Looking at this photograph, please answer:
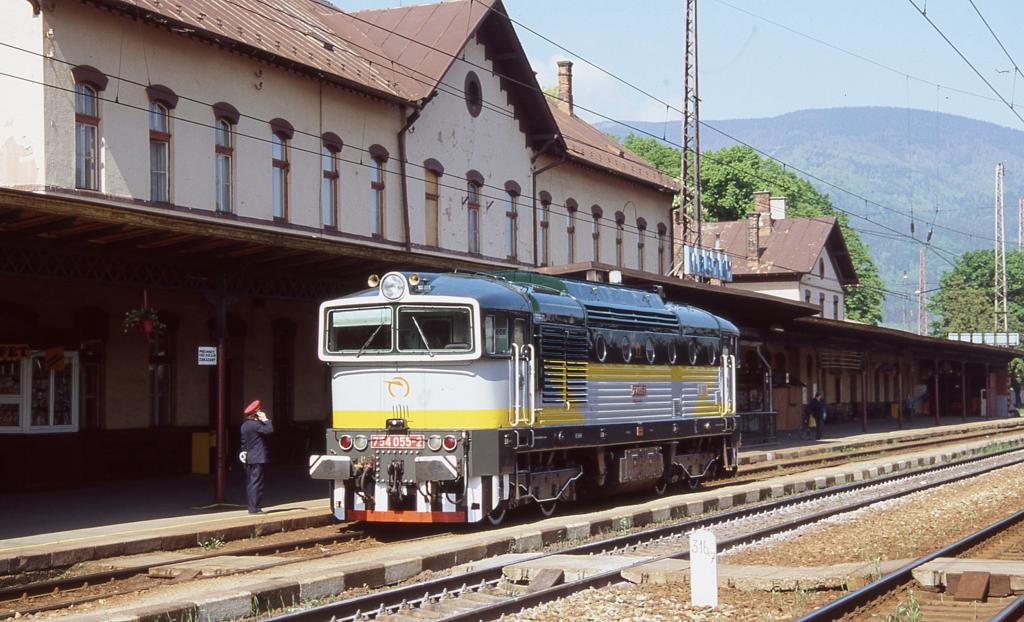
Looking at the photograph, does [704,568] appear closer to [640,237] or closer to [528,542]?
[528,542]

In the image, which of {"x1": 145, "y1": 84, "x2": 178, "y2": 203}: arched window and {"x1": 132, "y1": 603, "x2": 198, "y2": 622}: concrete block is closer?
{"x1": 132, "y1": 603, "x2": 198, "y2": 622}: concrete block

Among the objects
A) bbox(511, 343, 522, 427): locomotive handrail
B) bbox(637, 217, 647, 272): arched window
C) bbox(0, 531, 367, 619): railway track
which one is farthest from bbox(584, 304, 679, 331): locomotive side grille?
bbox(637, 217, 647, 272): arched window

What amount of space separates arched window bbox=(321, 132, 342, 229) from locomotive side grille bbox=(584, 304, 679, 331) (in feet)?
29.9

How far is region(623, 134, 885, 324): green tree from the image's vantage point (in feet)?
265

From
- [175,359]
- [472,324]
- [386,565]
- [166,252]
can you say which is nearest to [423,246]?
[175,359]

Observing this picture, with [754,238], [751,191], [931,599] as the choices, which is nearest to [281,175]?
[931,599]

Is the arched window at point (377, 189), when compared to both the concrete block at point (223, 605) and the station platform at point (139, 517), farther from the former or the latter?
the concrete block at point (223, 605)

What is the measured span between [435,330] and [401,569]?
421 centimetres

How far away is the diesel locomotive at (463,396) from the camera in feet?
52.1

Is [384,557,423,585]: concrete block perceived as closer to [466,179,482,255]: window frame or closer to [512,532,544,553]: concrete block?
[512,532,544,553]: concrete block

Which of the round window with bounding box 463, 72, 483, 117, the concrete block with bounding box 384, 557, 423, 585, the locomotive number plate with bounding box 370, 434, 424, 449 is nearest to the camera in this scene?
the concrete block with bounding box 384, 557, 423, 585

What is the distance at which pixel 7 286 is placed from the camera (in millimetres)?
20891

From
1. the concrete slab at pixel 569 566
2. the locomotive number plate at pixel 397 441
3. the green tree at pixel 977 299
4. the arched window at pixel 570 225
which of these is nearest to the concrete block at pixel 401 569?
the concrete slab at pixel 569 566

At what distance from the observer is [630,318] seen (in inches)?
794
